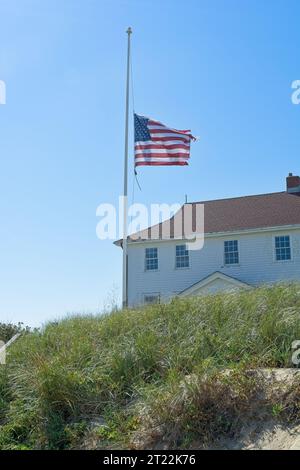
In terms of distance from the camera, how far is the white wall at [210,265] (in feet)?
86.2

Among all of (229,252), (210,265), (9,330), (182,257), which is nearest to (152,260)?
(182,257)

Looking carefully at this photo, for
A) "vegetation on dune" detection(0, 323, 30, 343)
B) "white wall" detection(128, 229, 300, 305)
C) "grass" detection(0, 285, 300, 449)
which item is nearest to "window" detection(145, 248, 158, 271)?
"white wall" detection(128, 229, 300, 305)

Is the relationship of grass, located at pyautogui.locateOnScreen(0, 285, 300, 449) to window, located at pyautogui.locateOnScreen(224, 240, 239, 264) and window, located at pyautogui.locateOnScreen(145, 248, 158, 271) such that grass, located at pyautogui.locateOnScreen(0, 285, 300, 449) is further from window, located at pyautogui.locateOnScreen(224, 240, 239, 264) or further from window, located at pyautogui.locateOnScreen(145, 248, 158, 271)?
window, located at pyautogui.locateOnScreen(145, 248, 158, 271)

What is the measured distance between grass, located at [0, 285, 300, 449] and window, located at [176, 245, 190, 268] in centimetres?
2044

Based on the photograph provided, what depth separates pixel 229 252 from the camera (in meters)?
27.5

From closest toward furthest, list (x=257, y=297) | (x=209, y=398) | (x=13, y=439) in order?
1. (x=209, y=398)
2. (x=13, y=439)
3. (x=257, y=297)

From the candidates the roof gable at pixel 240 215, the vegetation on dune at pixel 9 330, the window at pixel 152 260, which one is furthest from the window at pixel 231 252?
the vegetation on dune at pixel 9 330

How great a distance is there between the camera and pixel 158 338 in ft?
22.0

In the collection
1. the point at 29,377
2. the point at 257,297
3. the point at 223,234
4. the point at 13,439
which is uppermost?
the point at 223,234

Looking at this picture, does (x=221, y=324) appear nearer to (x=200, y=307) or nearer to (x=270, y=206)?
(x=200, y=307)

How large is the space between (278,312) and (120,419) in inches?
89.9

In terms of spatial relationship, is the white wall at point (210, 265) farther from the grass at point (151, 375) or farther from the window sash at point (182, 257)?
the grass at point (151, 375)

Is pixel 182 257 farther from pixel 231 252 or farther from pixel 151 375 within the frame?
pixel 151 375

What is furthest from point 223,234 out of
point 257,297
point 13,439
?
point 13,439
